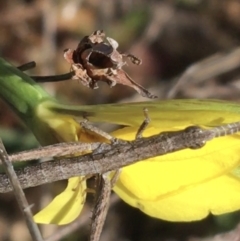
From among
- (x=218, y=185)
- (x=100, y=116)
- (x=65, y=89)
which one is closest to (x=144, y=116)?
(x=100, y=116)

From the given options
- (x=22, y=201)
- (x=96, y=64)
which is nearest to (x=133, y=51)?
(x=96, y=64)

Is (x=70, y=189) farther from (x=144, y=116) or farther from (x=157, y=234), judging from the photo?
(x=157, y=234)

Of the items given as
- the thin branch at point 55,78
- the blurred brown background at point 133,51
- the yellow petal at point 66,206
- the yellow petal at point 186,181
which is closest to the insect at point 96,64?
the thin branch at point 55,78

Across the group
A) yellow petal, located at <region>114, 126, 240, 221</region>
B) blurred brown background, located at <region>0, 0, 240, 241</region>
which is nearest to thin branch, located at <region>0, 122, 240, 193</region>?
yellow petal, located at <region>114, 126, 240, 221</region>

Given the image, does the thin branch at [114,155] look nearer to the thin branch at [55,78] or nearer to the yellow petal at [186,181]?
the yellow petal at [186,181]

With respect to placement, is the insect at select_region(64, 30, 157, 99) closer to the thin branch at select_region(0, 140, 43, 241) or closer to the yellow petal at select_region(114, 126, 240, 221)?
the yellow petal at select_region(114, 126, 240, 221)

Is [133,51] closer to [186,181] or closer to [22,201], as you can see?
[186,181]
